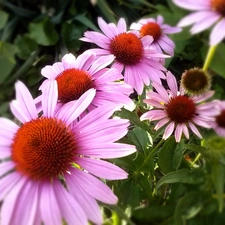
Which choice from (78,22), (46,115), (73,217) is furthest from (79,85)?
(78,22)

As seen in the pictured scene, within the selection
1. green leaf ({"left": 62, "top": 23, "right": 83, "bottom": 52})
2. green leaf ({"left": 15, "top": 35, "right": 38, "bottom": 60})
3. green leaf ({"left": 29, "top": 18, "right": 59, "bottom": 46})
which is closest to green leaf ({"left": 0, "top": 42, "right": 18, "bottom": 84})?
green leaf ({"left": 15, "top": 35, "right": 38, "bottom": 60})

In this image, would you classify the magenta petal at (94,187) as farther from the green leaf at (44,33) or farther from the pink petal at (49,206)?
the green leaf at (44,33)

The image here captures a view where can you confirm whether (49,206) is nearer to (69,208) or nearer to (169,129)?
(69,208)

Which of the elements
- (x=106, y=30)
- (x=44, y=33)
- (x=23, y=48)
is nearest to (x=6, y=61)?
(x=23, y=48)

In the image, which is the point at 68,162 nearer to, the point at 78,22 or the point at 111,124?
the point at 111,124

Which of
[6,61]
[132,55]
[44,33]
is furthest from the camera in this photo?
[44,33]

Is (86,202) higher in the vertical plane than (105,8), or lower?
lower

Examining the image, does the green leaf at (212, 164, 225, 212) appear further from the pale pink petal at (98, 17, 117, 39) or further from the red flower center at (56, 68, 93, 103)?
the pale pink petal at (98, 17, 117, 39)
